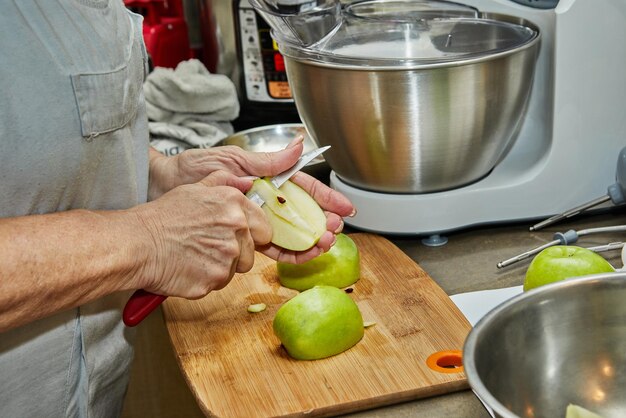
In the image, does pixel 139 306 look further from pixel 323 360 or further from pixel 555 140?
pixel 555 140

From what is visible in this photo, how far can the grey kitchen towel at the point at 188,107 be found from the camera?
1.63 m

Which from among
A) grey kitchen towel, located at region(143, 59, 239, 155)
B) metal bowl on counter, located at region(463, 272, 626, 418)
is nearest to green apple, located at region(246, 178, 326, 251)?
metal bowl on counter, located at region(463, 272, 626, 418)

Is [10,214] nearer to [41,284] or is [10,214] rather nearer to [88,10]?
[41,284]

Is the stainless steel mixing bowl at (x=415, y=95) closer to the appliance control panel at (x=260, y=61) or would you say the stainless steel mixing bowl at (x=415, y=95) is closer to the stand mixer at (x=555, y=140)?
the stand mixer at (x=555, y=140)

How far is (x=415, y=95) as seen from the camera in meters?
1.04

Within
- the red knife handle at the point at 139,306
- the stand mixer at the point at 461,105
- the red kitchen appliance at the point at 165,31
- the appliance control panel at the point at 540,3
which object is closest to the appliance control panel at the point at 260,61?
the red kitchen appliance at the point at 165,31

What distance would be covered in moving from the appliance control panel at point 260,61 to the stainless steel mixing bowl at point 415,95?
1.70 ft

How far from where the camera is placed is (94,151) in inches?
33.9

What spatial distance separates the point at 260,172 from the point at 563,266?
36 cm

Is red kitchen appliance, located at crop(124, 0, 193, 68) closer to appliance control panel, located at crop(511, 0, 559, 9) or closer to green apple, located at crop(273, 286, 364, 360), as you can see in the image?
appliance control panel, located at crop(511, 0, 559, 9)

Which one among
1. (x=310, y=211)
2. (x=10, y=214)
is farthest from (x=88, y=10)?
(x=310, y=211)

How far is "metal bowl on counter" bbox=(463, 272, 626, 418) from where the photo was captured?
673mm

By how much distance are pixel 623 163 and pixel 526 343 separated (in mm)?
503

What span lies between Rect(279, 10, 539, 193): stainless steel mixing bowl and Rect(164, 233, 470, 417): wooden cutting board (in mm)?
126
